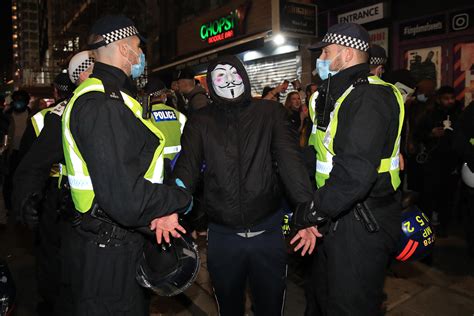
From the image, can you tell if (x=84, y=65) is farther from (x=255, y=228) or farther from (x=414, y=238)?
(x=414, y=238)

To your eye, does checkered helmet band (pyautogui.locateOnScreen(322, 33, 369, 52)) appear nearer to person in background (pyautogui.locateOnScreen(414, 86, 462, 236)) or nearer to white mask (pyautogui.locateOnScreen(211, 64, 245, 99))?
white mask (pyautogui.locateOnScreen(211, 64, 245, 99))

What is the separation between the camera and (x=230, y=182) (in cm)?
273

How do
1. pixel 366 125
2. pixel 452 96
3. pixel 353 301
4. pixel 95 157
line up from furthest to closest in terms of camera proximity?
pixel 452 96 < pixel 353 301 < pixel 366 125 < pixel 95 157

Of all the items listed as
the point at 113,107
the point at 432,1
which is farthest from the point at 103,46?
the point at 432,1

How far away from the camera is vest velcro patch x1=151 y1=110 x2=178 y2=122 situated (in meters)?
4.43

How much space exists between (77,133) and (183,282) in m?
1.05

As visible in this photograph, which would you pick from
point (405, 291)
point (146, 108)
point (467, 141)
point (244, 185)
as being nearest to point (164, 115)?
point (244, 185)

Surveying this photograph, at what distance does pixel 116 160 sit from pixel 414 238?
215 cm

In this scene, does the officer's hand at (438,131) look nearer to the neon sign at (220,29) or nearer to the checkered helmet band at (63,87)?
the checkered helmet band at (63,87)

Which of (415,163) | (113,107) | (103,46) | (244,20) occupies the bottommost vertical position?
(415,163)

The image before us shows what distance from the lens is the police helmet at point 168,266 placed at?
7.39 feet

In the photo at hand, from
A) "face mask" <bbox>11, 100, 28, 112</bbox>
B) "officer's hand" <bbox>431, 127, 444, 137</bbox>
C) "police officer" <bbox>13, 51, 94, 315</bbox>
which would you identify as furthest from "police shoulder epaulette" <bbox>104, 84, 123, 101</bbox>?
"face mask" <bbox>11, 100, 28, 112</bbox>

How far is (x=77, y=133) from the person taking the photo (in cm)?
209

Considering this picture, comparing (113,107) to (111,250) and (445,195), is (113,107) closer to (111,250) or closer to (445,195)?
(111,250)
